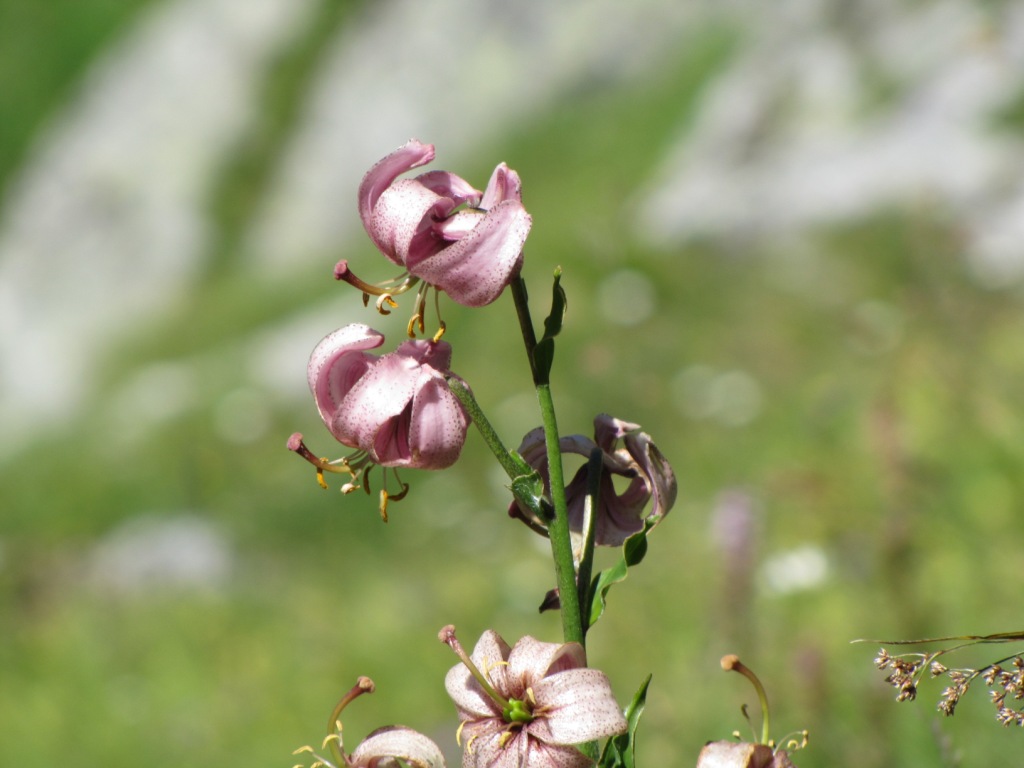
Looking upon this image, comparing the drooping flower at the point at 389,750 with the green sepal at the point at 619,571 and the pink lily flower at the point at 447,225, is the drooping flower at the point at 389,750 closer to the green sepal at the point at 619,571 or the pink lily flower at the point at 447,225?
the green sepal at the point at 619,571

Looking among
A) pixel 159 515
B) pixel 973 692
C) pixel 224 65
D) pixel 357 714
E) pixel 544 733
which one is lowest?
pixel 544 733

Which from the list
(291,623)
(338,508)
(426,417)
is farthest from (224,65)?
(426,417)

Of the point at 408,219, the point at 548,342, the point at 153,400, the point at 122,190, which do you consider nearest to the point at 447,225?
the point at 408,219

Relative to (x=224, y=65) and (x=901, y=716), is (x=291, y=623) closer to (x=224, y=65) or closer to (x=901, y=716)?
(x=901, y=716)

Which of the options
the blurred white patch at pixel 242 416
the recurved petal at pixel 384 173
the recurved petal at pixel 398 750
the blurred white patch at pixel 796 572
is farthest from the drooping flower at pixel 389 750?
the blurred white patch at pixel 242 416

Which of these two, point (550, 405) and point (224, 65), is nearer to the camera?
point (550, 405)

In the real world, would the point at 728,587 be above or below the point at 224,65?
below
